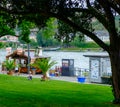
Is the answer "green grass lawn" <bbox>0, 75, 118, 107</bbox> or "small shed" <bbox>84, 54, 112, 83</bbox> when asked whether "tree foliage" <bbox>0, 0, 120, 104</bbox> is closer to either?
"green grass lawn" <bbox>0, 75, 118, 107</bbox>

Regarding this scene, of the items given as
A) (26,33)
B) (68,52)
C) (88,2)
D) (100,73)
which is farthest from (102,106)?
(68,52)

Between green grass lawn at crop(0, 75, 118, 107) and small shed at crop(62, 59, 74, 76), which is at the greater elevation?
small shed at crop(62, 59, 74, 76)

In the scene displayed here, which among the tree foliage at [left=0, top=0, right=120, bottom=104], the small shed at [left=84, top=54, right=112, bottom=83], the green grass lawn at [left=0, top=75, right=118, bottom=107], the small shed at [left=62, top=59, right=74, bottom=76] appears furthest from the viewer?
the small shed at [left=62, top=59, right=74, bottom=76]

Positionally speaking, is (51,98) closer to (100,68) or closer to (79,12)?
(79,12)

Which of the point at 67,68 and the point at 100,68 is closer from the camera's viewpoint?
the point at 100,68

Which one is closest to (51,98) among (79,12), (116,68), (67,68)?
(116,68)

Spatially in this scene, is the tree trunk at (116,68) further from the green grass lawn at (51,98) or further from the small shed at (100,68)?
the small shed at (100,68)

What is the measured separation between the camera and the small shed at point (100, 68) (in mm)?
32438

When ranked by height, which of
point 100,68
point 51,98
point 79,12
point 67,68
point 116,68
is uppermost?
point 79,12

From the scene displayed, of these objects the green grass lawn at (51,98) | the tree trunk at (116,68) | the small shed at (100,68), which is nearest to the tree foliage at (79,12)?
the tree trunk at (116,68)

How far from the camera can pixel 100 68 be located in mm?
32844

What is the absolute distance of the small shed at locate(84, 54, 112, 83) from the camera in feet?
106

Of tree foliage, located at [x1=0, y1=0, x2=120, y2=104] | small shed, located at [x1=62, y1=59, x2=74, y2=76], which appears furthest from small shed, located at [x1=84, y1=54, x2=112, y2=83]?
tree foliage, located at [x1=0, y1=0, x2=120, y2=104]

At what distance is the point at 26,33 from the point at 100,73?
8.06 m
